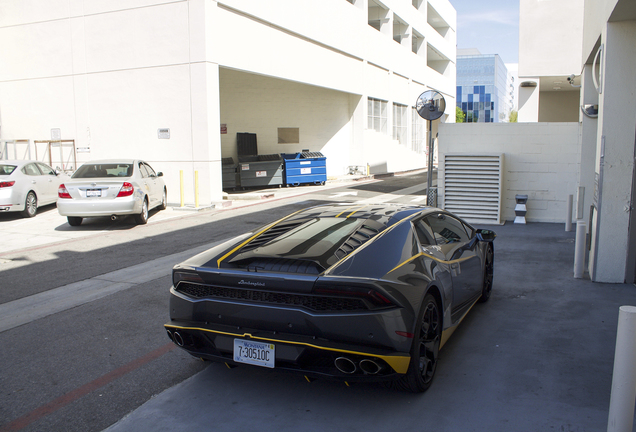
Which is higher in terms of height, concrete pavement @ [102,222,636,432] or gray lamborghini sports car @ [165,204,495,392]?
gray lamborghini sports car @ [165,204,495,392]

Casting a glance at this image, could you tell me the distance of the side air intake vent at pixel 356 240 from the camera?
12.8 feet

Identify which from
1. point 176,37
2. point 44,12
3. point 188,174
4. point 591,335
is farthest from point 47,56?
point 591,335

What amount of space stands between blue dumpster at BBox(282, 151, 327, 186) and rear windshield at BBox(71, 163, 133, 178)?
38.2 feet

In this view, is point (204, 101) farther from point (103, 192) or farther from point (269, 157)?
point (269, 157)

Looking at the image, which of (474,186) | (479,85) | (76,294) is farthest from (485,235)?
(479,85)

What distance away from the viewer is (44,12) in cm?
1881

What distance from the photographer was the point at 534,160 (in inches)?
502

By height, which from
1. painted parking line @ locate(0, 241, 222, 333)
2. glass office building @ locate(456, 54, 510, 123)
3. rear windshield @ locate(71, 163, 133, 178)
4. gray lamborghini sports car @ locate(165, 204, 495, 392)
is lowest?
painted parking line @ locate(0, 241, 222, 333)

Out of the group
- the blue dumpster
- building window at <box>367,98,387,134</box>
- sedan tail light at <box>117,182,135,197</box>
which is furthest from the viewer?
building window at <box>367,98,387,134</box>

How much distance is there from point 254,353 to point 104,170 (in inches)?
402

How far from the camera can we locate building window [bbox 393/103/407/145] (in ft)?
113

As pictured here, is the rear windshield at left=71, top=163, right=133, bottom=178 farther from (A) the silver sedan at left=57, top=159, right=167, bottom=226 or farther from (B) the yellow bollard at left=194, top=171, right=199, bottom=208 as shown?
(B) the yellow bollard at left=194, top=171, right=199, bottom=208

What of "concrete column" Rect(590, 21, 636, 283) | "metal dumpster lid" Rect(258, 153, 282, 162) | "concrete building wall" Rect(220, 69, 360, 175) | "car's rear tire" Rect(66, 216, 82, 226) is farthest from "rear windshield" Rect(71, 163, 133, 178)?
"metal dumpster lid" Rect(258, 153, 282, 162)

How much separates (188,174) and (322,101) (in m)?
12.9
